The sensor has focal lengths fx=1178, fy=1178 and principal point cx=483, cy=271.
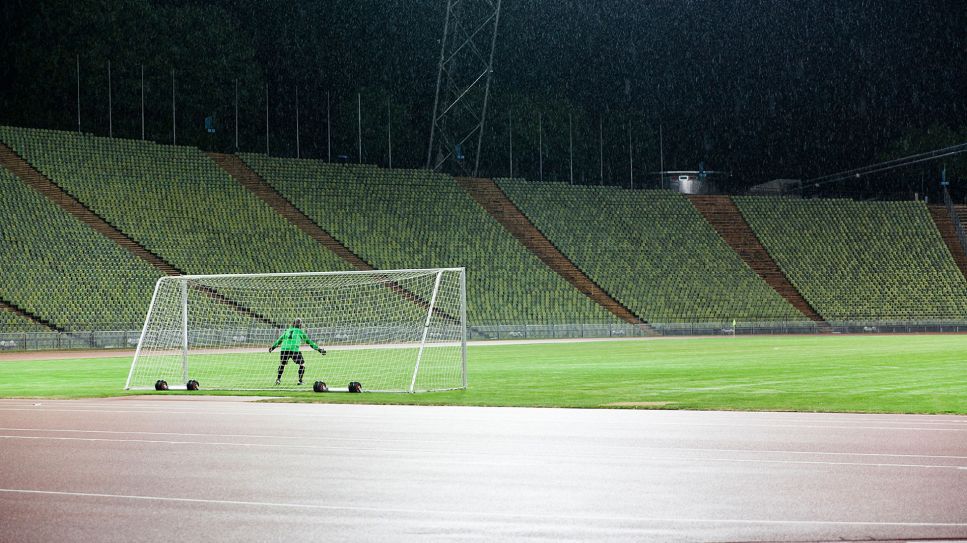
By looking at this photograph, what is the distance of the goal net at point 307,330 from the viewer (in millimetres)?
31062

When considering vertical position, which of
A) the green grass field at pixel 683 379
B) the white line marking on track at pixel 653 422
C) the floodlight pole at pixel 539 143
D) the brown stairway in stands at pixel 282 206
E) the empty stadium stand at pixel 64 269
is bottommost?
the white line marking on track at pixel 653 422

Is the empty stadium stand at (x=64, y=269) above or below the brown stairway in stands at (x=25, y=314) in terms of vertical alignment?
above

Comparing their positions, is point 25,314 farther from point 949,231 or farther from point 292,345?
point 949,231

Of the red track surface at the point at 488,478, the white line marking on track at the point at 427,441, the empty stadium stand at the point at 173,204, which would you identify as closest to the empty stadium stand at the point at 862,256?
the empty stadium stand at the point at 173,204

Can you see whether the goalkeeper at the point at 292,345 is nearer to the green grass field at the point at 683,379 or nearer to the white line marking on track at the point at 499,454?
the green grass field at the point at 683,379

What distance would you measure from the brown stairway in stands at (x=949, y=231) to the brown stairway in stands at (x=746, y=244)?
1123 centimetres

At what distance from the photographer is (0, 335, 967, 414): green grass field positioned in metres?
19.6

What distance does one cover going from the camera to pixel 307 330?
151ft

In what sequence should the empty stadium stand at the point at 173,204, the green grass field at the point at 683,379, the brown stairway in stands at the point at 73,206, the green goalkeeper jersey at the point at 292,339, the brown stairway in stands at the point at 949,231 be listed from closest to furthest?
the green grass field at the point at 683,379
the green goalkeeper jersey at the point at 292,339
the brown stairway in stands at the point at 73,206
the empty stadium stand at the point at 173,204
the brown stairway in stands at the point at 949,231

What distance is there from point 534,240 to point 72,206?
82.3 feet

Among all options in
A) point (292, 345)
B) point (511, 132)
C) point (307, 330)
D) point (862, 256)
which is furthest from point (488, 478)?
point (511, 132)

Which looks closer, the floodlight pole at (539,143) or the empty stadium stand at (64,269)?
the empty stadium stand at (64,269)

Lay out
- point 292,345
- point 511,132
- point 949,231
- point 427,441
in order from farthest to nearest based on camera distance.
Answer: point 511,132
point 949,231
point 292,345
point 427,441

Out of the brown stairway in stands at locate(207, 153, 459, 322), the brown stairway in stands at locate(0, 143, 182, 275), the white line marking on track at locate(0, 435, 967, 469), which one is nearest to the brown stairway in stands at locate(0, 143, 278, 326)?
the brown stairway in stands at locate(0, 143, 182, 275)
